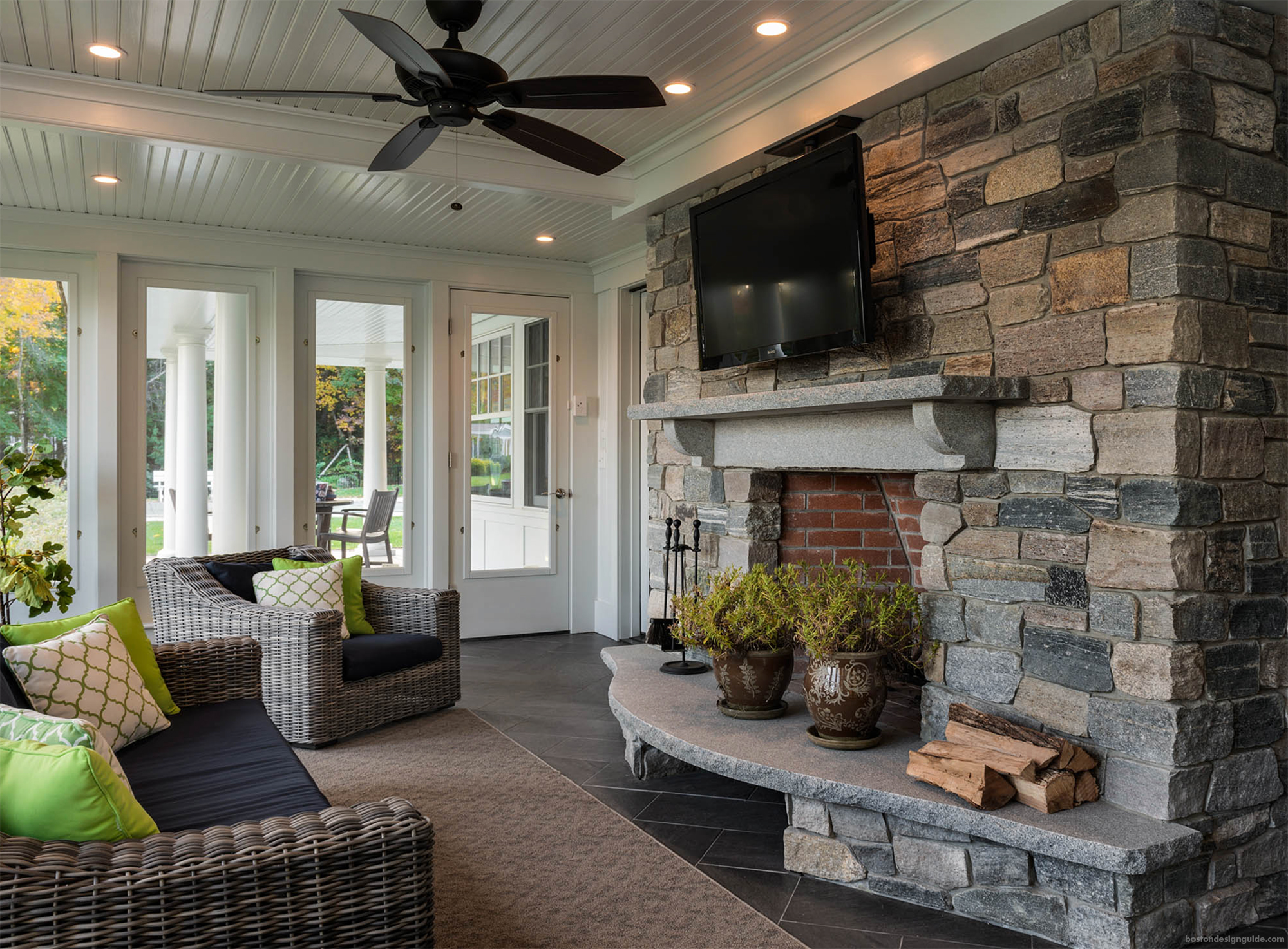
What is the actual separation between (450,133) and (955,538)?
276 cm

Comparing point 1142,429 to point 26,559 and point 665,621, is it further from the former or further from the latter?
point 26,559

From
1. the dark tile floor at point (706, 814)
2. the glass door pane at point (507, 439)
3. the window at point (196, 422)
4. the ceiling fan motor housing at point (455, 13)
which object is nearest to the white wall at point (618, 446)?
the glass door pane at point (507, 439)

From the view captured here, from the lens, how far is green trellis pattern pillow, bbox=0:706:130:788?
1687 millimetres

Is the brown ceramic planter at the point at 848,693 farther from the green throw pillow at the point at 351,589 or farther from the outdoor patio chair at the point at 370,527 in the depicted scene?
the outdoor patio chair at the point at 370,527

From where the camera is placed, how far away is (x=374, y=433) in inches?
231

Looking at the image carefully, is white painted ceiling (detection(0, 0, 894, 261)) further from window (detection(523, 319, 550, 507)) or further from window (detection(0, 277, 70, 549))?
window (detection(523, 319, 550, 507))

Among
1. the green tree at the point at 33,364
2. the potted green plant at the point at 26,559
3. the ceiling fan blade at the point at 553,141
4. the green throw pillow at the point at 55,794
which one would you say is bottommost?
the green throw pillow at the point at 55,794

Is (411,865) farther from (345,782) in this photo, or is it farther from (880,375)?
(880,375)

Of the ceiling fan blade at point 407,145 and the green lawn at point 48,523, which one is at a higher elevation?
the ceiling fan blade at point 407,145

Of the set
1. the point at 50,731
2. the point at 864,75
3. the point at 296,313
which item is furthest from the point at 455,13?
the point at 296,313

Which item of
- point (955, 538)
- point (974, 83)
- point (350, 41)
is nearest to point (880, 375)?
point (955, 538)

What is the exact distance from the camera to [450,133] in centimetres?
408

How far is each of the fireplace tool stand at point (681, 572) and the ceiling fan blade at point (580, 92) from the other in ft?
6.32

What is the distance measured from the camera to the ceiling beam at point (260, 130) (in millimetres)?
3449
